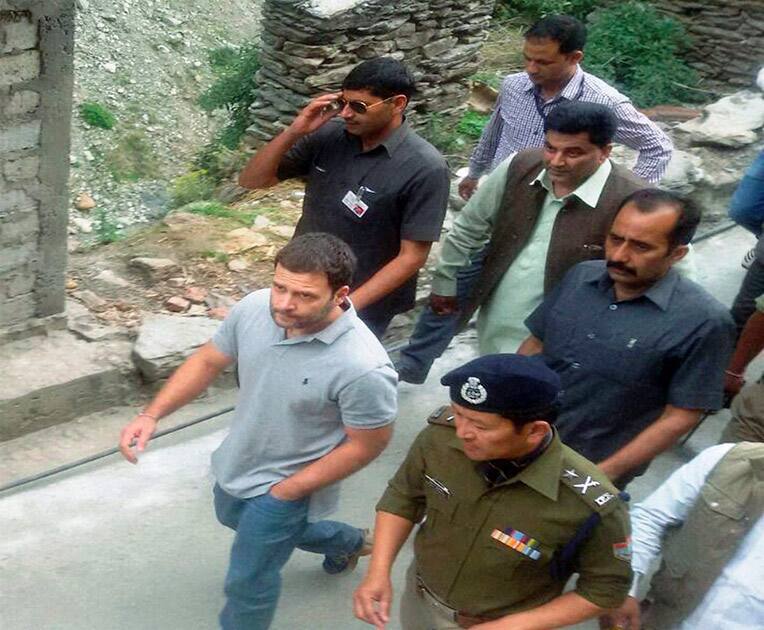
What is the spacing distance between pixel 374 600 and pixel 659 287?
127cm

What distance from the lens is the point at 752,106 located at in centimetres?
795

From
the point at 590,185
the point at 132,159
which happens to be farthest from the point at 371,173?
the point at 132,159

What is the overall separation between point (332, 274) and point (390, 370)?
1.01 feet

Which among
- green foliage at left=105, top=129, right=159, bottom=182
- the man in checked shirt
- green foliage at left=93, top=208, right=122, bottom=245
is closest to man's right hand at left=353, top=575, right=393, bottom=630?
the man in checked shirt

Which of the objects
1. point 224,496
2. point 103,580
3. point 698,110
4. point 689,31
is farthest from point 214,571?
point 689,31

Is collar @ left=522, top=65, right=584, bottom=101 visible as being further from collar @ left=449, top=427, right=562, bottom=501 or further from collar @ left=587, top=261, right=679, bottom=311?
collar @ left=449, top=427, right=562, bottom=501

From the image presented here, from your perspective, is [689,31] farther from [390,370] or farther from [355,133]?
[390,370]

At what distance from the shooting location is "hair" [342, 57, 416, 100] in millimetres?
3824

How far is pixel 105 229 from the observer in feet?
24.4

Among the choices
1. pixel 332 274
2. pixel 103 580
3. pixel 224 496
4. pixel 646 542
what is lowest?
pixel 103 580

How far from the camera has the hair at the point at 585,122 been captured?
11.9 ft

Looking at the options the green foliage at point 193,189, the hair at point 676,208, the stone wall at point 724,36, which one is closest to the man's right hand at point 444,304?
the hair at point 676,208

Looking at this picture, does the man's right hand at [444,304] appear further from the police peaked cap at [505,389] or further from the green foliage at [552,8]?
the green foliage at [552,8]

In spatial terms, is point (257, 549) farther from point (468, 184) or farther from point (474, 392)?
point (468, 184)
